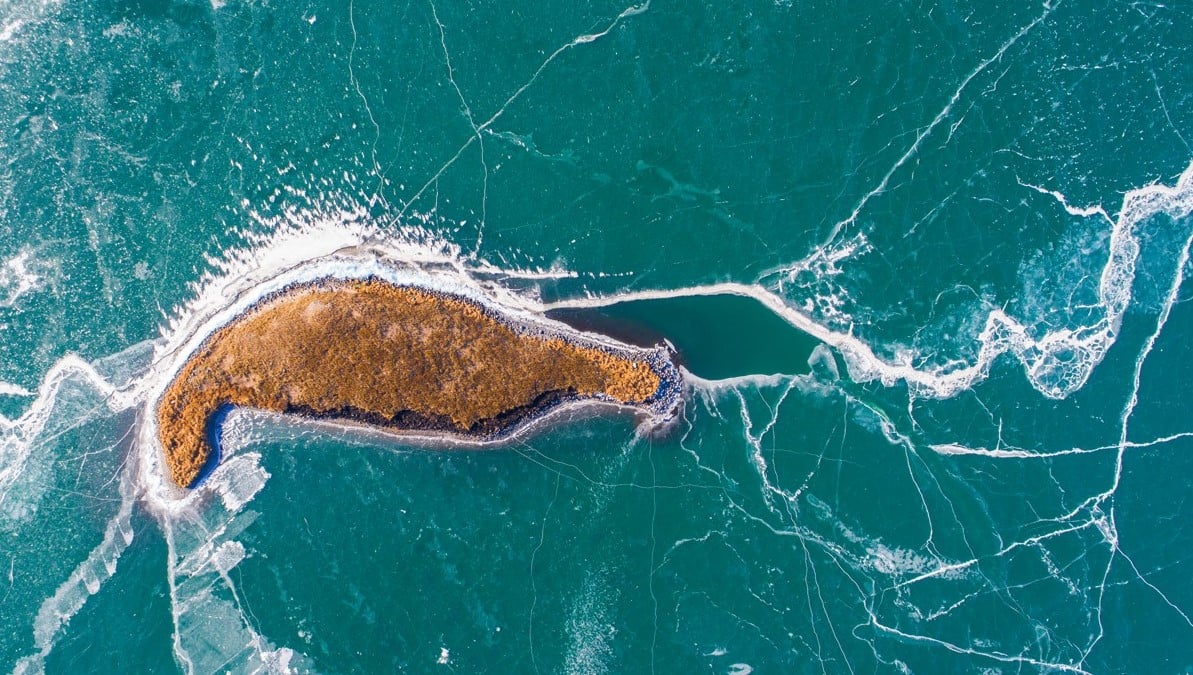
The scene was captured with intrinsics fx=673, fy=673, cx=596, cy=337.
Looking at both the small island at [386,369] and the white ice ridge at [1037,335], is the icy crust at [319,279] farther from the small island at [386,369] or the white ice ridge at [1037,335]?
the white ice ridge at [1037,335]

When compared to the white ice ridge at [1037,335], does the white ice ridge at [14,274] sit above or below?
below

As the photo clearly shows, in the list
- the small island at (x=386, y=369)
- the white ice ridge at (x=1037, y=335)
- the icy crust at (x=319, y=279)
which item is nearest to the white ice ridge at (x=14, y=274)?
the icy crust at (x=319, y=279)

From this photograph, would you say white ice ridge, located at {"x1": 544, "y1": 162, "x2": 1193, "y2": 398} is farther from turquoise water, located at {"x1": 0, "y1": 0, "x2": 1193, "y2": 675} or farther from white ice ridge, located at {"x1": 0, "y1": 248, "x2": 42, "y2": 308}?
white ice ridge, located at {"x1": 0, "y1": 248, "x2": 42, "y2": 308}

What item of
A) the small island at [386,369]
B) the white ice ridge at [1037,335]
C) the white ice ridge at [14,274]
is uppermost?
the white ice ridge at [1037,335]

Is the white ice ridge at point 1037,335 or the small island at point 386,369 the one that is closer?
the small island at point 386,369

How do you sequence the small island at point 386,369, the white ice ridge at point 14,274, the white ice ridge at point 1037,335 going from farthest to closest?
the white ice ridge at point 1037,335 → the white ice ridge at point 14,274 → the small island at point 386,369

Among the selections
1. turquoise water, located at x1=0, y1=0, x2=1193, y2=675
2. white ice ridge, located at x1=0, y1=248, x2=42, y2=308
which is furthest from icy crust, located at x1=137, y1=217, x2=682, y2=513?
white ice ridge, located at x1=0, y1=248, x2=42, y2=308

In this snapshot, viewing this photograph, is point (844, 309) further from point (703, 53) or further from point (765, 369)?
point (703, 53)
